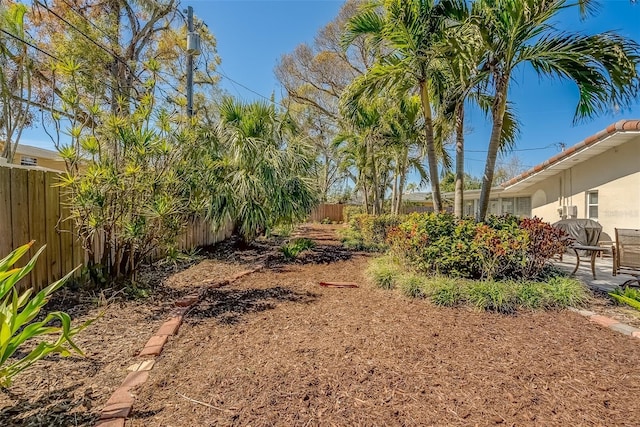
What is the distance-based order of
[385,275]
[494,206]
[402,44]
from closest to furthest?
[385,275] → [402,44] → [494,206]

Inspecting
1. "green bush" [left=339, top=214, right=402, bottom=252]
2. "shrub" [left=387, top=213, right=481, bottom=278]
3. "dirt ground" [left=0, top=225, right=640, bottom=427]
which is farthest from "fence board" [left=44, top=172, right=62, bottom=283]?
"green bush" [left=339, top=214, right=402, bottom=252]

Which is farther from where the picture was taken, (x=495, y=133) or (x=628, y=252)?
(x=495, y=133)

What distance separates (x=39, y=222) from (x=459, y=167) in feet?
21.1

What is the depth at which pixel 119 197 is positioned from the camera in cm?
380

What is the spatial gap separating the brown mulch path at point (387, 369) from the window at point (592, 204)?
24.5 ft

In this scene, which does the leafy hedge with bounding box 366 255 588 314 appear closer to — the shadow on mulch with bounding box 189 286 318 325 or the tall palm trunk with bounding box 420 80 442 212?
the shadow on mulch with bounding box 189 286 318 325

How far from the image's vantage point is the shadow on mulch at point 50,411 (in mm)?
1882

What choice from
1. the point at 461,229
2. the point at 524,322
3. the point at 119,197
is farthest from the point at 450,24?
the point at 119,197

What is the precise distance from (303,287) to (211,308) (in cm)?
155

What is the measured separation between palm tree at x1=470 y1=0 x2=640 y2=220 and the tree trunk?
29.9 inches

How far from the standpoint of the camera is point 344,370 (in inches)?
100

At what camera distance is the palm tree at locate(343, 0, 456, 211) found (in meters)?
5.24

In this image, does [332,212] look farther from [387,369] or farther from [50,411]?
[50,411]

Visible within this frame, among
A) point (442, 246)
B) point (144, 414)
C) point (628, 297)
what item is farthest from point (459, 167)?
point (144, 414)
